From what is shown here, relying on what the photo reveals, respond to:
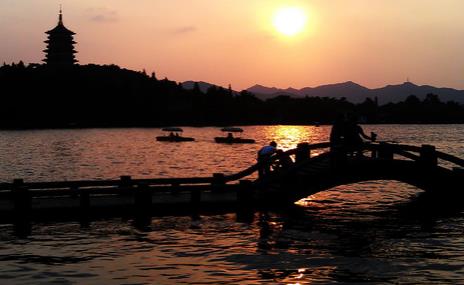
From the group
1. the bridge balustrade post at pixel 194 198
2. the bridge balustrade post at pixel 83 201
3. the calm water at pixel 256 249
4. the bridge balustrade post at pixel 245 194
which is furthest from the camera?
the bridge balustrade post at pixel 245 194

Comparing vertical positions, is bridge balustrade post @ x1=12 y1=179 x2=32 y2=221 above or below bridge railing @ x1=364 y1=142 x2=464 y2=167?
below

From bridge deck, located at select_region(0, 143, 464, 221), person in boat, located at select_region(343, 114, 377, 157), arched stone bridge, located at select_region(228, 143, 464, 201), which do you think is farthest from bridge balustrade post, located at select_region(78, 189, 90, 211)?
person in boat, located at select_region(343, 114, 377, 157)

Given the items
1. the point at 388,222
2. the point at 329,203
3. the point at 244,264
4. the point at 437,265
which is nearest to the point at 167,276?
the point at 244,264

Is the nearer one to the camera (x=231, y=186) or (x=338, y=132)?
(x=231, y=186)

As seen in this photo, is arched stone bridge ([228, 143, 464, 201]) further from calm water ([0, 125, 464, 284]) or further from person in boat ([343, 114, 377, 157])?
calm water ([0, 125, 464, 284])

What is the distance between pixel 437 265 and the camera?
55.9 feet

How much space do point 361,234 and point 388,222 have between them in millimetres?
3340

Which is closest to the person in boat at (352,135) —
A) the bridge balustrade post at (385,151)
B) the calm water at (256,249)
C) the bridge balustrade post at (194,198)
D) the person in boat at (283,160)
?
the bridge balustrade post at (385,151)

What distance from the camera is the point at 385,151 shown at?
1093 inches

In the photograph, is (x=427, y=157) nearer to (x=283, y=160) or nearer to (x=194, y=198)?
(x=283, y=160)

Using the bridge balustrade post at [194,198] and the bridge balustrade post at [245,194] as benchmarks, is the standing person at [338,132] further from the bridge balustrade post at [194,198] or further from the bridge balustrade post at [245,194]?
the bridge balustrade post at [194,198]

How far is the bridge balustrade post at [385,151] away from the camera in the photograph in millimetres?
27078

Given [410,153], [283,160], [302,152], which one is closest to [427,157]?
[410,153]

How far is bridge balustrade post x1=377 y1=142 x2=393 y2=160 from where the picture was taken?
88.8 feet
